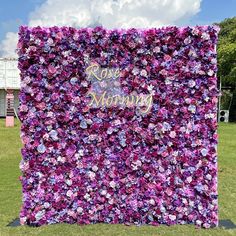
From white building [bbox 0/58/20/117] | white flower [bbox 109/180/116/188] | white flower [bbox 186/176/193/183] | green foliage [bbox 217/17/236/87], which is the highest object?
green foliage [bbox 217/17/236/87]

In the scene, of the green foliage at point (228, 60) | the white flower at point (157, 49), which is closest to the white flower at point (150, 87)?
the white flower at point (157, 49)

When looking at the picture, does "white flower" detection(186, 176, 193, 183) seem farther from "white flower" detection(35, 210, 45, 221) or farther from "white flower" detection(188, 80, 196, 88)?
"white flower" detection(35, 210, 45, 221)

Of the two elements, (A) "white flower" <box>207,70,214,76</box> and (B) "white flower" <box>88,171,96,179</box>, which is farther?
(B) "white flower" <box>88,171,96,179</box>

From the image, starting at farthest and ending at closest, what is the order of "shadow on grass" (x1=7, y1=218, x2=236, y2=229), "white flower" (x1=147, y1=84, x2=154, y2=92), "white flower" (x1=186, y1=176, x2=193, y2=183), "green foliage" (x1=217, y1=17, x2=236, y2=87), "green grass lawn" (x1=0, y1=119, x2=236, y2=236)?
"green foliage" (x1=217, y1=17, x2=236, y2=87) → "shadow on grass" (x1=7, y1=218, x2=236, y2=229) → "white flower" (x1=186, y1=176, x2=193, y2=183) → "white flower" (x1=147, y1=84, x2=154, y2=92) → "green grass lawn" (x1=0, y1=119, x2=236, y2=236)

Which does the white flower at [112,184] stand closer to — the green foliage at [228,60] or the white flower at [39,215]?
the white flower at [39,215]

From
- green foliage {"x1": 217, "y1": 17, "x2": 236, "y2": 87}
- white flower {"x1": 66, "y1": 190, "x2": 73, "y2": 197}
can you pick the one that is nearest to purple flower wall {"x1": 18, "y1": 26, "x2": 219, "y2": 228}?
white flower {"x1": 66, "y1": 190, "x2": 73, "y2": 197}

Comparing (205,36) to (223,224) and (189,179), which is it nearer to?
(189,179)

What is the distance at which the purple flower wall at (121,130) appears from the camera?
5.84m

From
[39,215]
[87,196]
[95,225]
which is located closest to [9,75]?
[39,215]

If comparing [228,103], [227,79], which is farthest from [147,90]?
[228,103]

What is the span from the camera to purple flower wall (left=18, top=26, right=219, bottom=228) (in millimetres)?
5836

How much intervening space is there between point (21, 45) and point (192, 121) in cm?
255

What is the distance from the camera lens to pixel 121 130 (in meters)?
5.95

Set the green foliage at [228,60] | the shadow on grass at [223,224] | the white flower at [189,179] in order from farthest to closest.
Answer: the green foliage at [228,60]
the shadow on grass at [223,224]
the white flower at [189,179]
